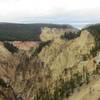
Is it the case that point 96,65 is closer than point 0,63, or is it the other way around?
point 96,65

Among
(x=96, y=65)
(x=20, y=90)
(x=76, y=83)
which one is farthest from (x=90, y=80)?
(x=20, y=90)

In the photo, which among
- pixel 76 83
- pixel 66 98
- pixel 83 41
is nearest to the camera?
pixel 66 98

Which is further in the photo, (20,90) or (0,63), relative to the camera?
(0,63)

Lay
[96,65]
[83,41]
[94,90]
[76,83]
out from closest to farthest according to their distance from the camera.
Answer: [94,90] < [76,83] < [96,65] < [83,41]

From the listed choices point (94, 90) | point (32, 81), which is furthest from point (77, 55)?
point (94, 90)

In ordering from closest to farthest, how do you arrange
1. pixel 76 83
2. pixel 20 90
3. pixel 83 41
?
pixel 76 83 < pixel 20 90 < pixel 83 41

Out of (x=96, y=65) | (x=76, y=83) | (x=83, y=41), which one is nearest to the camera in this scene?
(x=76, y=83)

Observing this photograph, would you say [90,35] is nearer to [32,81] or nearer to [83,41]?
[83,41]

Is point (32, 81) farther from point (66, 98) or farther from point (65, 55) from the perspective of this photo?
point (66, 98)

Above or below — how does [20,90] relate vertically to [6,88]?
below

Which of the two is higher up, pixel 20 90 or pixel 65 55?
pixel 65 55
